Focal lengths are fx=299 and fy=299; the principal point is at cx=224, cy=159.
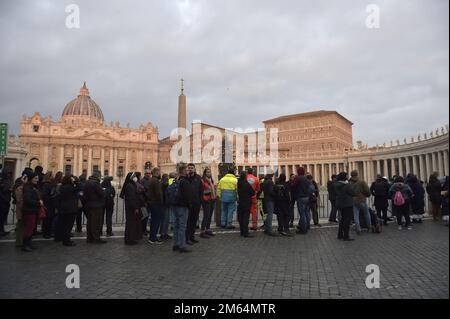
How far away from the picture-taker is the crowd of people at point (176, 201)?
22.9ft

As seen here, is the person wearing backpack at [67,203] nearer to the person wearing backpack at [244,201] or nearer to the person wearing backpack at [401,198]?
the person wearing backpack at [244,201]

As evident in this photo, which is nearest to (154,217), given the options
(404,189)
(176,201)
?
(176,201)

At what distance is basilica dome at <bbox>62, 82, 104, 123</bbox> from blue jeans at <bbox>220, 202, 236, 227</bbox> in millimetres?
88478

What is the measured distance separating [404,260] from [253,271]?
2928mm

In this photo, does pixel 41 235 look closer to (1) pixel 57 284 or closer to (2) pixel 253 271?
(1) pixel 57 284

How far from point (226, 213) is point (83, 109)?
298 feet

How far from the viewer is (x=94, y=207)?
779 cm

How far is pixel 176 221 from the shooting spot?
686cm

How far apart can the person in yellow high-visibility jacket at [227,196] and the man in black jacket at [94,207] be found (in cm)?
368

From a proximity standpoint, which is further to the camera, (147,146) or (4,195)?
(147,146)

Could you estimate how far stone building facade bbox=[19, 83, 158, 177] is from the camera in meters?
73.2

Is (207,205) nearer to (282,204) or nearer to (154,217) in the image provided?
(154,217)
